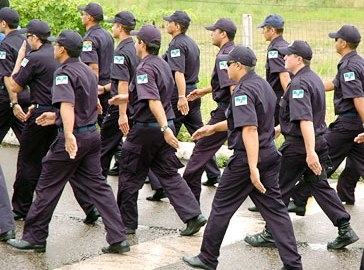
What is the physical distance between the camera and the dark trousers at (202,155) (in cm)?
1091

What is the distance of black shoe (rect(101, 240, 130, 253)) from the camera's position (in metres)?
9.29

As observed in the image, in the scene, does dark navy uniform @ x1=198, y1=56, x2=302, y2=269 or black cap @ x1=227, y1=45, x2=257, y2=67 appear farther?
black cap @ x1=227, y1=45, x2=257, y2=67

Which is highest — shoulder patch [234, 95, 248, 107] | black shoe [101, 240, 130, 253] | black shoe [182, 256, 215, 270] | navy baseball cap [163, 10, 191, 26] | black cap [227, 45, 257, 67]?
black cap [227, 45, 257, 67]

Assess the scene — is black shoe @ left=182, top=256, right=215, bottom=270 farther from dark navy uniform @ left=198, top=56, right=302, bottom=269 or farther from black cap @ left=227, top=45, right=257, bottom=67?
black cap @ left=227, top=45, right=257, bottom=67

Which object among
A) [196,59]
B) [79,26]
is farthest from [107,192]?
[79,26]

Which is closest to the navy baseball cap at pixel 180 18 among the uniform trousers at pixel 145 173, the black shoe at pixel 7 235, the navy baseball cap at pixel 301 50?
the uniform trousers at pixel 145 173

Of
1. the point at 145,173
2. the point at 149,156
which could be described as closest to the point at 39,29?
the point at 149,156

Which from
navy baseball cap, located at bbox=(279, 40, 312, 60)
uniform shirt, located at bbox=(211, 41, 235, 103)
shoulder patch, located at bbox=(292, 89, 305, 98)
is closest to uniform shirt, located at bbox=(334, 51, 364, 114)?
navy baseball cap, located at bbox=(279, 40, 312, 60)

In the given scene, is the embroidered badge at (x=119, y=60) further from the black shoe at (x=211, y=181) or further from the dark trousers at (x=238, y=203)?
the dark trousers at (x=238, y=203)

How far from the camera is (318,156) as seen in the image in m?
9.71

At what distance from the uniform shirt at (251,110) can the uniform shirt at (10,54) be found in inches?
116

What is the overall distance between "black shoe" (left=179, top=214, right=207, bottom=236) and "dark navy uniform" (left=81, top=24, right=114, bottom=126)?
9.17 ft

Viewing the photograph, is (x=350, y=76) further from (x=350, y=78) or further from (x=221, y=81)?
(x=221, y=81)

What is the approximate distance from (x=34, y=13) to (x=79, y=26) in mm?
744
